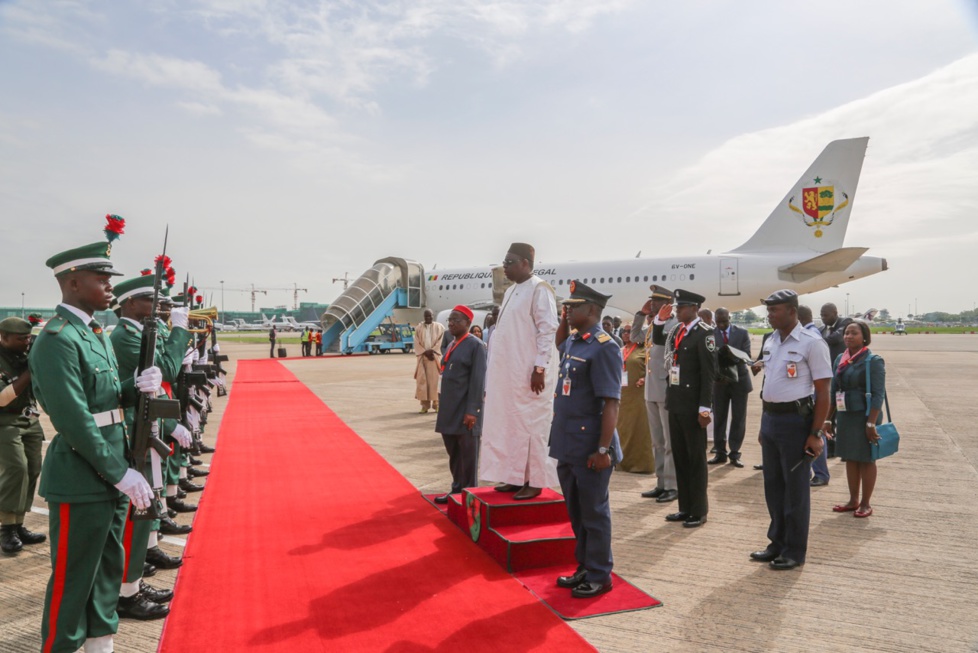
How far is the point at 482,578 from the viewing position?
3.78 meters

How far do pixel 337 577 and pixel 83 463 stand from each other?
176 cm

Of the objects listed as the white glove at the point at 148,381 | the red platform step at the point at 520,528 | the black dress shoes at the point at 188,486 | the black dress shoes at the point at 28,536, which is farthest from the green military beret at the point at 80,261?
the black dress shoes at the point at 188,486

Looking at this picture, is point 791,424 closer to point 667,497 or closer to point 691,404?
point 691,404

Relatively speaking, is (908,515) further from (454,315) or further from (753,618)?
(454,315)

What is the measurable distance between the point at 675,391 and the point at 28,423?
4.82m

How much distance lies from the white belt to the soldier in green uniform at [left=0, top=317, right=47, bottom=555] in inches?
74.6

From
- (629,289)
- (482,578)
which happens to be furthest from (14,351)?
(629,289)

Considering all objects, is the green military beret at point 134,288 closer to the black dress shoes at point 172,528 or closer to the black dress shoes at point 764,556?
the black dress shoes at point 172,528

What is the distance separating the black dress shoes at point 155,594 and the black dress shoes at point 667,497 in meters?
3.88

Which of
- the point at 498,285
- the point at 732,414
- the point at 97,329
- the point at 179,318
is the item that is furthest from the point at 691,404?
the point at 498,285

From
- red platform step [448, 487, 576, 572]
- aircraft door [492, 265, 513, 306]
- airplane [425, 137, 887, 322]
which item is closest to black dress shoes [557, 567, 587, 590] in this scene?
red platform step [448, 487, 576, 572]

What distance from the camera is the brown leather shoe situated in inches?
168

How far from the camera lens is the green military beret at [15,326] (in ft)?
13.8

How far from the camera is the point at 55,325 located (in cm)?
257
